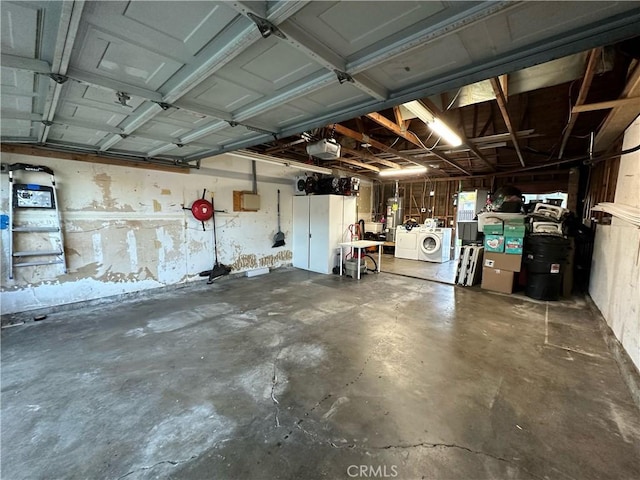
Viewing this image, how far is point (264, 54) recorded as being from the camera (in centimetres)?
152

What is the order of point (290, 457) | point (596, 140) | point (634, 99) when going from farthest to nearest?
point (596, 140) → point (634, 99) → point (290, 457)

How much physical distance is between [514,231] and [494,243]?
0.39 metres

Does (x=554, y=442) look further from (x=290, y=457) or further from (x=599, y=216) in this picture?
(x=599, y=216)

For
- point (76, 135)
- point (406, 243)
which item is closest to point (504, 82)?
point (76, 135)

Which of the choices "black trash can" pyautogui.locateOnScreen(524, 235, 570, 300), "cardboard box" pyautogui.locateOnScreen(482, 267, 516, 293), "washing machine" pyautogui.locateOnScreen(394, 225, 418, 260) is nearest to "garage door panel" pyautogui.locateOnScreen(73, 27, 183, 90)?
"black trash can" pyautogui.locateOnScreen(524, 235, 570, 300)

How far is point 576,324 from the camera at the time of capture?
3.31 metres

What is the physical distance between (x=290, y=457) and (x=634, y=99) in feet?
12.8

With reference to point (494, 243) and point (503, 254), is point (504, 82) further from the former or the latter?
point (503, 254)

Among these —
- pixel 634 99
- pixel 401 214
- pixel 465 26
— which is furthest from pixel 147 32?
pixel 401 214

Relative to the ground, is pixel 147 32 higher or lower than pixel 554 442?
higher

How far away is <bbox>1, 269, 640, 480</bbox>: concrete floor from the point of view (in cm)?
146

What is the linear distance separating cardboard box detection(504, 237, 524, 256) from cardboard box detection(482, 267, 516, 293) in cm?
39

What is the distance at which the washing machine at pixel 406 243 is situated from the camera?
7804mm

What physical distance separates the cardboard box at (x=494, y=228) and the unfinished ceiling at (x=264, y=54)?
242 cm
